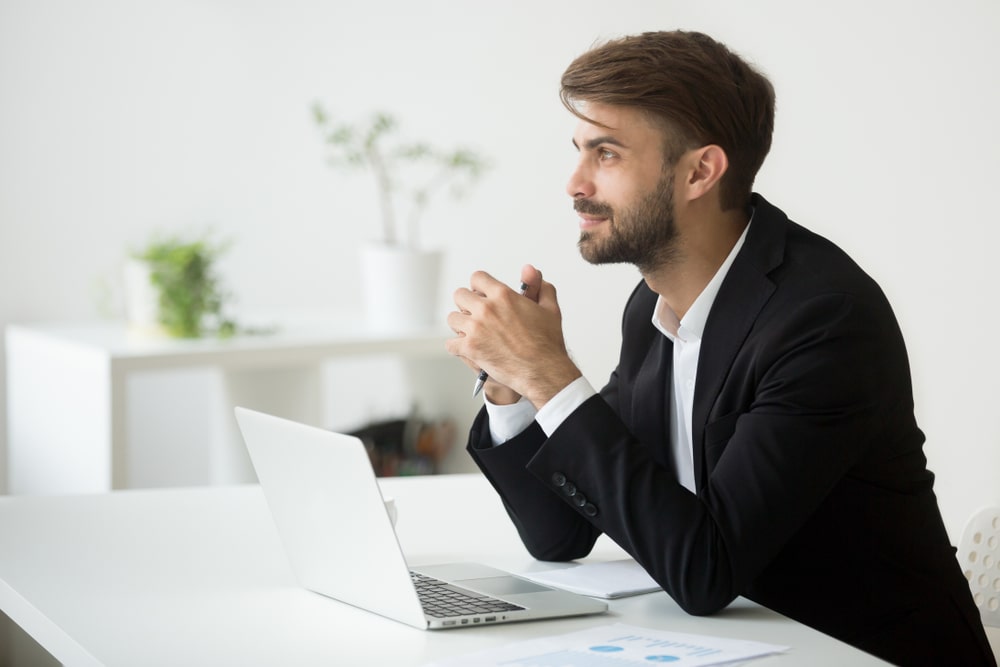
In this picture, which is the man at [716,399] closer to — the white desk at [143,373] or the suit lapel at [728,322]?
the suit lapel at [728,322]

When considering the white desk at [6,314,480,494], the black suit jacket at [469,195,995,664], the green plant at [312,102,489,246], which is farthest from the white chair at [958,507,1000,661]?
the green plant at [312,102,489,246]

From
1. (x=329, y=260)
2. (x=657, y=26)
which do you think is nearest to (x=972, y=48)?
(x=657, y=26)

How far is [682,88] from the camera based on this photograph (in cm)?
151

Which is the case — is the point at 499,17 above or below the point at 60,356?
above

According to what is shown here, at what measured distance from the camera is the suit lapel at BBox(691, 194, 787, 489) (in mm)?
1389

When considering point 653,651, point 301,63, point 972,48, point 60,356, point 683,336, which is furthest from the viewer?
point 301,63

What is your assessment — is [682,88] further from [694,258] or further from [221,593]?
[221,593]

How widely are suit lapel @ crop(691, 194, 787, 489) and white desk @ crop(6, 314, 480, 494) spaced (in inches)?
73.3

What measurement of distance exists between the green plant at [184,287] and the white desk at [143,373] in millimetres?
44

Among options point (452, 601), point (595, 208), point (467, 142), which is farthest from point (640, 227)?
point (467, 142)

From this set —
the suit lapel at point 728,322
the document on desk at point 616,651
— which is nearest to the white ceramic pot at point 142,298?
the suit lapel at point 728,322

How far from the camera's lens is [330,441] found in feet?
3.70

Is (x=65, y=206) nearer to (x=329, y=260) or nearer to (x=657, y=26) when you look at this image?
(x=329, y=260)

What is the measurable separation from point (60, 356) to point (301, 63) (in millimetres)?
1338
